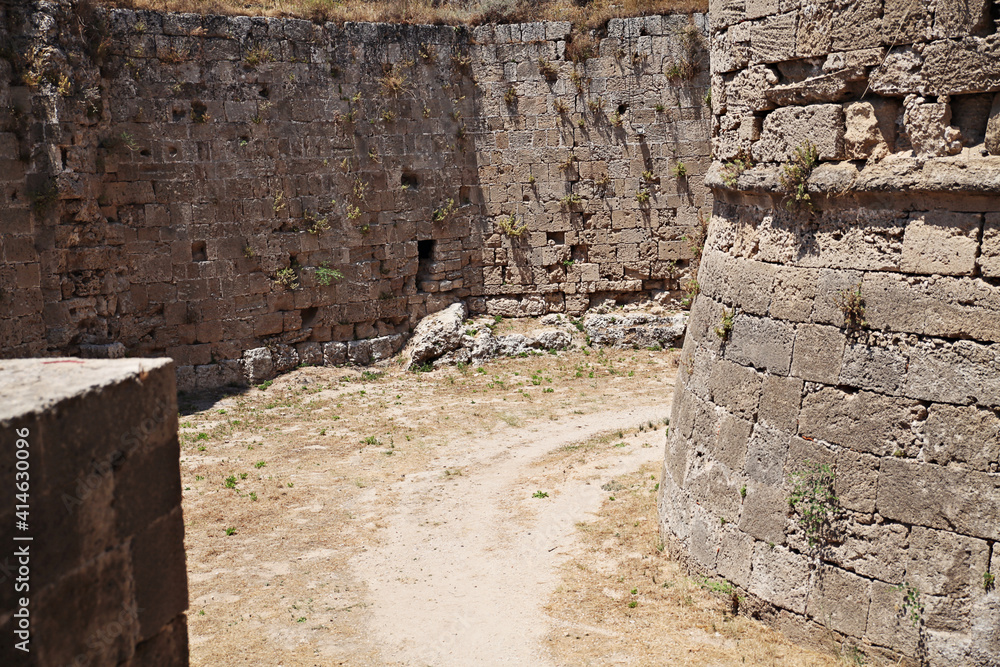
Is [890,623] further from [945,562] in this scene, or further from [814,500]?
[814,500]

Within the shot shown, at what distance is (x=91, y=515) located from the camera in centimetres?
346

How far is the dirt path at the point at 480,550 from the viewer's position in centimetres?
727

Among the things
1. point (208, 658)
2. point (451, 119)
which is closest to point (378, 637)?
point (208, 658)

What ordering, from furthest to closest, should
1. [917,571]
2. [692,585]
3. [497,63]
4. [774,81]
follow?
[497,63] < [692,585] < [774,81] < [917,571]

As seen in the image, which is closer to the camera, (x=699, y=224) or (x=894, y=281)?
(x=894, y=281)

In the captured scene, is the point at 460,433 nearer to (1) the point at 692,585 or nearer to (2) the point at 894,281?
(1) the point at 692,585

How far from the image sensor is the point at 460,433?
13031 mm

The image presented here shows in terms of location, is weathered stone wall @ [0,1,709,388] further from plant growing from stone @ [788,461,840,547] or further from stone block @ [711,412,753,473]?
plant growing from stone @ [788,461,840,547]

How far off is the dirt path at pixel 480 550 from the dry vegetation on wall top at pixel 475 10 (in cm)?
807

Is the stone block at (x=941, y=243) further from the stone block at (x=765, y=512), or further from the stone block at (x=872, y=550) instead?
the stone block at (x=765, y=512)

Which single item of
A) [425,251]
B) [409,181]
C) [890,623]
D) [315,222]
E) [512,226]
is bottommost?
[890,623]

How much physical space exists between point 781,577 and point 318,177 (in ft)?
37.2

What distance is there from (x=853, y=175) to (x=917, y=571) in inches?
108

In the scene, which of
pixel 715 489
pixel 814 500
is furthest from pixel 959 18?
pixel 715 489
